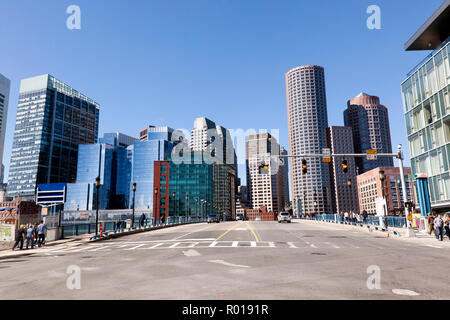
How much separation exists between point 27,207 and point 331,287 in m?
75.6

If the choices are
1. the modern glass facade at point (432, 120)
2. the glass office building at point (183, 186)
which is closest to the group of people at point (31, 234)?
the modern glass facade at point (432, 120)

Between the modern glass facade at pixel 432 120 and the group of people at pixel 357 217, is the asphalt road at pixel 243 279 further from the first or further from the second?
the modern glass facade at pixel 432 120

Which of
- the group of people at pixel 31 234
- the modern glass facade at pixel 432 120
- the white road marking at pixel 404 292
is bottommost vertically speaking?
the white road marking at pixel 404 292

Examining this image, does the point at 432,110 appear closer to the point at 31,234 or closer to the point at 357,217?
the point at 357,217

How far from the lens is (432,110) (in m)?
40.5

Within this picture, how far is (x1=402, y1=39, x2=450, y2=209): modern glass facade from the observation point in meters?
38.2

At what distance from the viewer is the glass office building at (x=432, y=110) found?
38.3 m

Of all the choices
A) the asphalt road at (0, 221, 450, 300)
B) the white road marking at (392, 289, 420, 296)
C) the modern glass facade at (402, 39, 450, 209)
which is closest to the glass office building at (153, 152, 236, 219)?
the modern glass facade at (402, 39, 450, 209)

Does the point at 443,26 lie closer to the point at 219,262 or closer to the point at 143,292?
the point at 219,262

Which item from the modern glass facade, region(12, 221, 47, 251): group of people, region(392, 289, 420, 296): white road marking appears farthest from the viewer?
the modern glass facade

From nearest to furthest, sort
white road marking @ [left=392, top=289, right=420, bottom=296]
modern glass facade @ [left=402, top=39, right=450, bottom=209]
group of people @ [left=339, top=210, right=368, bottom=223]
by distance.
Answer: white road marking @ [left=392, top=289, right=420, bottom=296]
modern glass facade @ [left=402, top=39, right=450, bottom=209]
group of people @ [left=339, top=210, right=368, bottom=223]

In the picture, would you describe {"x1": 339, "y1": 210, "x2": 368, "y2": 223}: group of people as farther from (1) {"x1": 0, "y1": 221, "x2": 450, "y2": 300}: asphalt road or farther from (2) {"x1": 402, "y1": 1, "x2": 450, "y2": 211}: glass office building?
(1) {"x1": 0, "y1": 221, "x2": 450, "y2": 300}: asphalt road

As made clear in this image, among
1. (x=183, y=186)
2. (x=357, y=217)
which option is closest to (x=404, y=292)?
(x=357, y=217)
